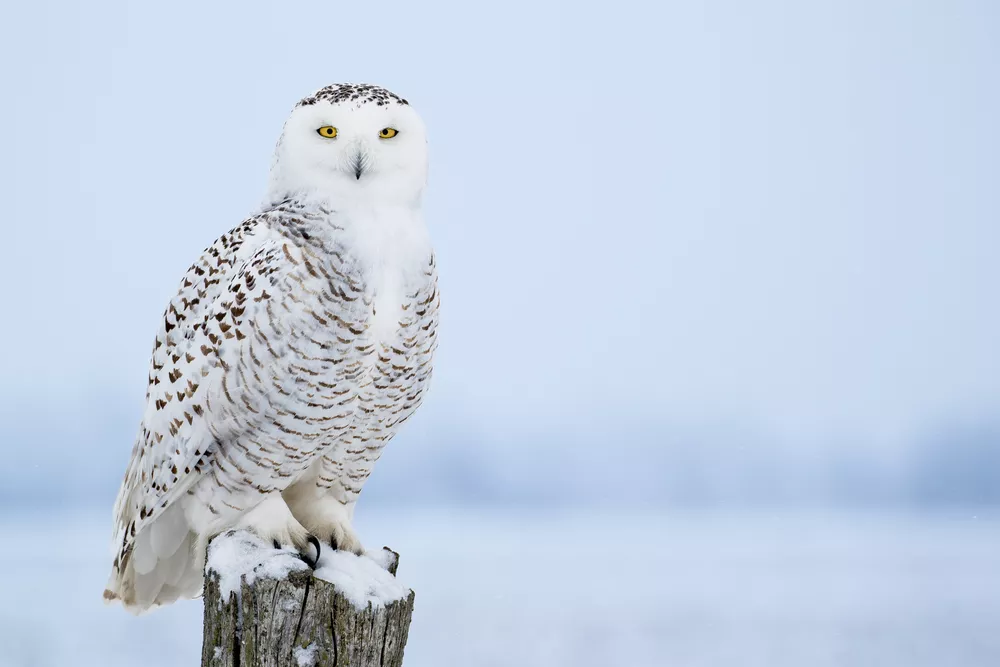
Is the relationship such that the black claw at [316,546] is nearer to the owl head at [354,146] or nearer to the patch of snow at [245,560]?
the patch of snow at [245,560]

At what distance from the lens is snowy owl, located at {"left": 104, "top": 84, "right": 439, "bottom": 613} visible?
89.2 inches

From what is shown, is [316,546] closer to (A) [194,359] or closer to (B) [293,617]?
(B) [293,617]

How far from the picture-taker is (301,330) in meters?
2.24

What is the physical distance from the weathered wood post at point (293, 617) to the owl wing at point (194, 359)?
0.28m

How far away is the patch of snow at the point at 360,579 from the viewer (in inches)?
86.7

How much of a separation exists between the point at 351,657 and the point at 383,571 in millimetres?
227

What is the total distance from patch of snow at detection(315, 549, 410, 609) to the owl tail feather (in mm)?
415

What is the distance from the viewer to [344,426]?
237cm

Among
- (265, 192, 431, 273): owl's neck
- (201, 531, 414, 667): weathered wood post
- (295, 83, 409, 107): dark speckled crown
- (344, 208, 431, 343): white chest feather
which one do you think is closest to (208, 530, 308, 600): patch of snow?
(201, 531, 414, 667): weathered wood post

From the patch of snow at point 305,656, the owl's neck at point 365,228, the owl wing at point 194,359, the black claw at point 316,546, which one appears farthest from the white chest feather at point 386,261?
the patch of snow at point 305,656

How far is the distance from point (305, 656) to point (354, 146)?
42.2 inches

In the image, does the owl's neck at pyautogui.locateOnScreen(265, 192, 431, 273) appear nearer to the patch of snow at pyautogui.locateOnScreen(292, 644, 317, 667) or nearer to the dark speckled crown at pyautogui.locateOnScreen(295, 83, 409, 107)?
the dark speckled crown at pyautogui.locateOnScreen(295, 83, 409, 107)

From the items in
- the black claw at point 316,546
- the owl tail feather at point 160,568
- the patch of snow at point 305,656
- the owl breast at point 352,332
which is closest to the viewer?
the patch of snow at point 305,656

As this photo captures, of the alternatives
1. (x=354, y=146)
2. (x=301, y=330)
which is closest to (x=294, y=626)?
(x=301, y=330)
